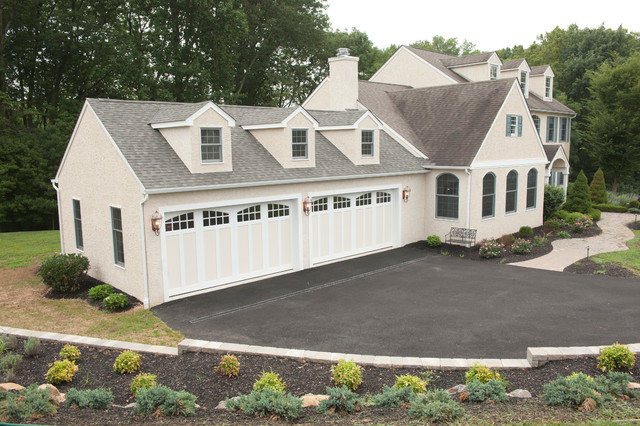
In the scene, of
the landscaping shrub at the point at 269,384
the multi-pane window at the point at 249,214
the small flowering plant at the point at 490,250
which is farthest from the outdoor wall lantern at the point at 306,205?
the landscaping shrub at the point at 269,384

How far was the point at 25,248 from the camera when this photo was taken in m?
22.0

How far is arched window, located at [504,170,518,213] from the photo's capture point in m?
23.3

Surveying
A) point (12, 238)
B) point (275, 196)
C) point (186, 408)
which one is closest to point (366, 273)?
point (275, 196)

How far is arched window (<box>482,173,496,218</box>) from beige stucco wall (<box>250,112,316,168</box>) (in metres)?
8.52

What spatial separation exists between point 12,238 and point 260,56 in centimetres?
2450

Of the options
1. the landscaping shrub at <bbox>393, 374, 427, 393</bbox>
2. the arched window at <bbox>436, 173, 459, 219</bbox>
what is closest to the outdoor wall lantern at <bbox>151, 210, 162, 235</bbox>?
the landscaping shrub at <bbox>393, 374, 427, 393</bbox>

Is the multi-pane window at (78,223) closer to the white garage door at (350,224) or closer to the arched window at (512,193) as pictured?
the white garage door at (350,224)

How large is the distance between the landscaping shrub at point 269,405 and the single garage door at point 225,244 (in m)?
7.43

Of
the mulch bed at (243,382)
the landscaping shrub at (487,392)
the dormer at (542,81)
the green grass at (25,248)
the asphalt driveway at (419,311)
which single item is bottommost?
the asphalt driveway at (419,311)

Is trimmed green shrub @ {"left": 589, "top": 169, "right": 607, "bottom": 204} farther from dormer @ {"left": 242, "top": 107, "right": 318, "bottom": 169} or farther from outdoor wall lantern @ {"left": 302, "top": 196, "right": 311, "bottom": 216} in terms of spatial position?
outdoor wall lantern @ {"left": 302, "top": 196, "right": 311, "bottom": 216}

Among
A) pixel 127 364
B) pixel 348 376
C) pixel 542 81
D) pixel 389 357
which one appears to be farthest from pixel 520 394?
pixel 542 81

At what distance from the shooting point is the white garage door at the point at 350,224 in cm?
1812

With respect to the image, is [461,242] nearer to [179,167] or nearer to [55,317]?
[179,167]

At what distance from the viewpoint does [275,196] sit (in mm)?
16312
